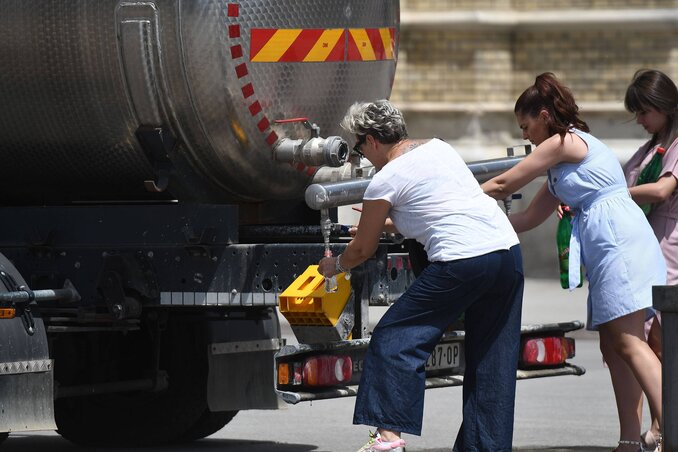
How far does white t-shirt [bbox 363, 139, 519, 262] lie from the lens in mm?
6434

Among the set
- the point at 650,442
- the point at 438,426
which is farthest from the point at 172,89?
the point at 438,426

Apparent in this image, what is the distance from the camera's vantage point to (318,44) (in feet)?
24.7

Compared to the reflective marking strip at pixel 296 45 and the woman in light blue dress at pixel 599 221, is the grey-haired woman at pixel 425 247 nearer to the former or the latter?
the woman in light blue dress at pixel 599 221

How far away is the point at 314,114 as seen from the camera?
760 cm

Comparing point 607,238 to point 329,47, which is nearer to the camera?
point 607,238

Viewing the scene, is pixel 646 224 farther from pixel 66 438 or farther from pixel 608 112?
pixel 608 112

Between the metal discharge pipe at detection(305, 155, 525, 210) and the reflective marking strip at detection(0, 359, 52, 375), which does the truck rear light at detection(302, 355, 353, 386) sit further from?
the reflective marking strip at detection(0, 359, 52, 375)

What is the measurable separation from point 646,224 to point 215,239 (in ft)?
5.52

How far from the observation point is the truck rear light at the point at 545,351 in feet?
25.8

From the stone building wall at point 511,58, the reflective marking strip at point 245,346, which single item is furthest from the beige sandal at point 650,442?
the stone building wall at point 511,58

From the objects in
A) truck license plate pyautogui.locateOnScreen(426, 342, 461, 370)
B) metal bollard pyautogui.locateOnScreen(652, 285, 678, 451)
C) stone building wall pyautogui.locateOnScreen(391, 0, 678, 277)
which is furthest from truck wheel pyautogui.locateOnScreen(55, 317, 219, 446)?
stone building wall pyautogui.locateOnScreen(391, 0, 678, 277)

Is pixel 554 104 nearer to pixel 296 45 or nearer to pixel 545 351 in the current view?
pixel 296 45

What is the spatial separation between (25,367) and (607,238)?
2.28 metres

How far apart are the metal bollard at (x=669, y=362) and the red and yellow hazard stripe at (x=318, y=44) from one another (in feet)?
6.33
